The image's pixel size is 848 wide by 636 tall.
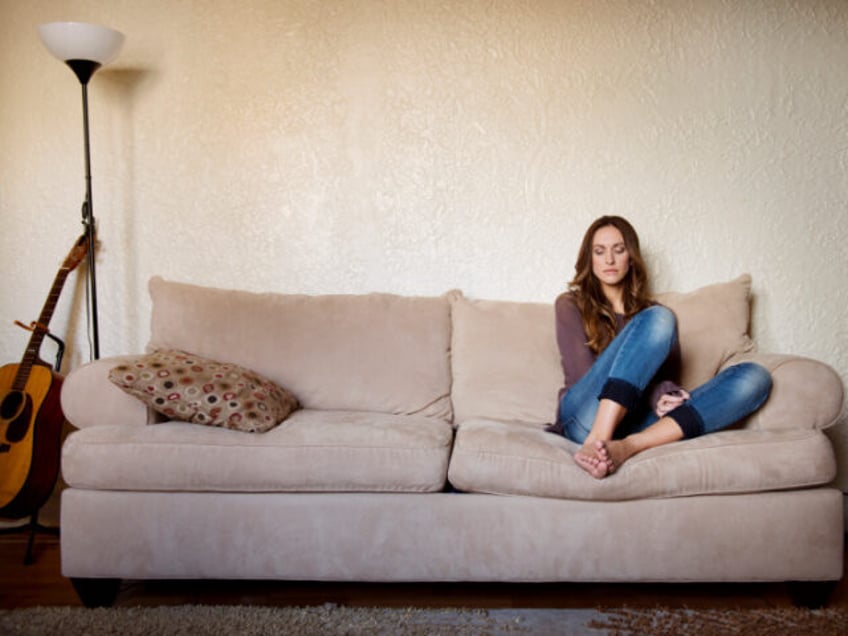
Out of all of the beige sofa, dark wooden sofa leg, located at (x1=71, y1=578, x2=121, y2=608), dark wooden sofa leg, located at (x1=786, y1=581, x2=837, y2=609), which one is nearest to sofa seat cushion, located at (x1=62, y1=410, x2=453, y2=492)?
the beige sofa

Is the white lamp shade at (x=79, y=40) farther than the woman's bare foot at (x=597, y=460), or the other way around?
the white lamp shade at (x=79, y=40)

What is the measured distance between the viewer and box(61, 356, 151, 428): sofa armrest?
2.05 metres

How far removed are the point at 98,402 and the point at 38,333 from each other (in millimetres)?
736

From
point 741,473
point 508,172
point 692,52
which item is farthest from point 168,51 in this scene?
point 741,473

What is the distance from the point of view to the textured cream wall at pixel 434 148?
280cm

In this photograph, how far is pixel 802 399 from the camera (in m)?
2.06

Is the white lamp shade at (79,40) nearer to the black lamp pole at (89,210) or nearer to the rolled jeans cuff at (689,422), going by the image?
the black lamp pole at (89,210)

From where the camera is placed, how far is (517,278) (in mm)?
2857

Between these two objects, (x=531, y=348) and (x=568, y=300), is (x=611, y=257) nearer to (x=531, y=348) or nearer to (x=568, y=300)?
(x=568, y=300)

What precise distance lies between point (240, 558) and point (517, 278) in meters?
1.46

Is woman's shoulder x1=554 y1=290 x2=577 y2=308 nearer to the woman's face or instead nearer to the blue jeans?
the woman's face

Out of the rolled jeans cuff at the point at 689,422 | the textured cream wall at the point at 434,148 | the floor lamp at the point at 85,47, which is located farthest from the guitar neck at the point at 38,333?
the rolled jeans cuff at the point at 689,422

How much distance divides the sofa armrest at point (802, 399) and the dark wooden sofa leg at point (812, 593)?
0.41 metres

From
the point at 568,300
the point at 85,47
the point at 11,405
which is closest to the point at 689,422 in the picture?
the point at 568,300
